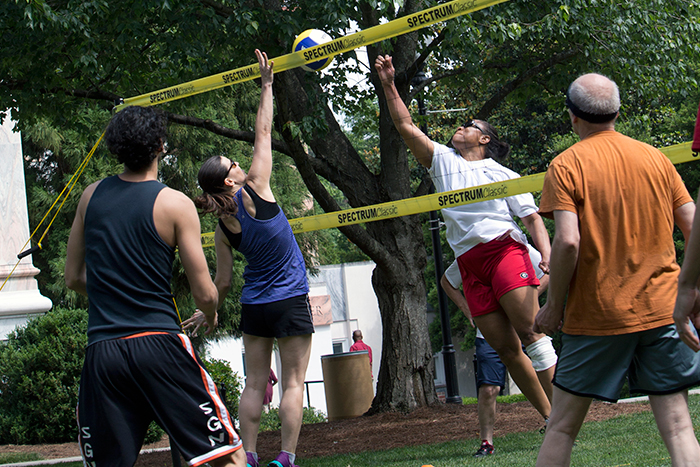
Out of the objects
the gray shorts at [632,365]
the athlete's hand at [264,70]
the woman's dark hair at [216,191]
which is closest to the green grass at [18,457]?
the woman's dark hair at [216,191]

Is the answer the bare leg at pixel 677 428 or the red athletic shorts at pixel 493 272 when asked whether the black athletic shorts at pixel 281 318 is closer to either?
the red athletic shorts at pixel 493 272

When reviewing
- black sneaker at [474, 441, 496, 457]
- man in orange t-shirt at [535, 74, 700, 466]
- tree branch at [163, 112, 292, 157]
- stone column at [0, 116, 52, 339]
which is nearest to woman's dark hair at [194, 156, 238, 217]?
man in orange t-shirt at [535, 74, 700, 466]

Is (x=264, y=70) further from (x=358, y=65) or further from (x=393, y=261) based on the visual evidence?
(x=358, y=65)

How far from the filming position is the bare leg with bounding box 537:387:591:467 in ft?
9.18

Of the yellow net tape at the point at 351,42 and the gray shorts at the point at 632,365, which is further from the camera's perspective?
the yellow net tape at the point at 351,42

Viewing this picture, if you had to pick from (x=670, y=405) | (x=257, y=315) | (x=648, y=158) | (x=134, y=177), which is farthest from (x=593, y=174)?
(x=257, y=315)

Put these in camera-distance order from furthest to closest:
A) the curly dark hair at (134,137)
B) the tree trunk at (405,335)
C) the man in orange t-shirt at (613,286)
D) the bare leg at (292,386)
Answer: the tree trunk at (405,335)
the bare leg at (292,386)
the curly dark hair at (134,137)
the man in orange t-shirt at (613,286)

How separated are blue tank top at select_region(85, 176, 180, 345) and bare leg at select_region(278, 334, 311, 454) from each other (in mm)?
1594

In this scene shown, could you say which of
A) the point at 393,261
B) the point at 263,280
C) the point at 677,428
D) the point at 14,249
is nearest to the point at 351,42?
the point at 263,280

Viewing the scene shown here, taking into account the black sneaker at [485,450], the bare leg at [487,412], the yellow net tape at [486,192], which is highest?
the yellow net tape at [486,192]

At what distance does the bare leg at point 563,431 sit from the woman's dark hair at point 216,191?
7.66 ft

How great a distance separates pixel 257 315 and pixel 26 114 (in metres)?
6.19

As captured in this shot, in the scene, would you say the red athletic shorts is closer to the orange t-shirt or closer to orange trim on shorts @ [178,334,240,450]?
the orange t-shirt

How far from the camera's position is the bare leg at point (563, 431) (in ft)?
9.18
